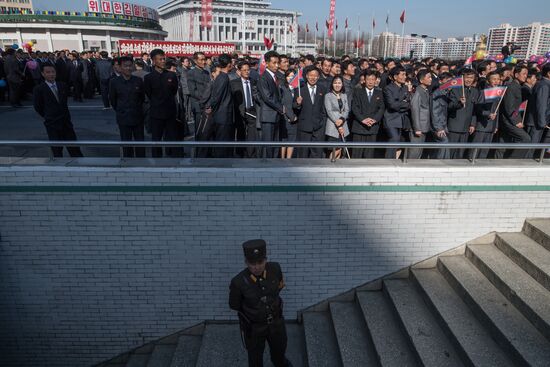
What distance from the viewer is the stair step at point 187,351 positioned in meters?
5.35

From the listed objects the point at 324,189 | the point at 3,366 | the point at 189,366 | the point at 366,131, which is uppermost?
the point at 366,131

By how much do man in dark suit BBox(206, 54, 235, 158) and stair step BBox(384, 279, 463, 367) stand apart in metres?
3.52

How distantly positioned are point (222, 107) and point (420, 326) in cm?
470

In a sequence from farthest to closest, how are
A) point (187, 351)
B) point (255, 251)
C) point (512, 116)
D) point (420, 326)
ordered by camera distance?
point (512, 116)
point (187, 351)
point (420, 326)
point (255, 251)

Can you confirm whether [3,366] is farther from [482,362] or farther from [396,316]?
[482,362]

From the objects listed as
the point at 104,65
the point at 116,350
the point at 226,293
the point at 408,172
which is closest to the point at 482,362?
the point at 408,172

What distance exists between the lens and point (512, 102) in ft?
23.6

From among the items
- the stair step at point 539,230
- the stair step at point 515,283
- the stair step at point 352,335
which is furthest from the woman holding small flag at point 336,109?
the stair step at point 539,230

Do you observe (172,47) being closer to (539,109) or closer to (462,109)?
(462,109)

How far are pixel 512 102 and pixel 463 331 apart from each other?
16.4ft

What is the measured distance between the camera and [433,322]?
4539mm

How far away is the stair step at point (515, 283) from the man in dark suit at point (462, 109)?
224 cm

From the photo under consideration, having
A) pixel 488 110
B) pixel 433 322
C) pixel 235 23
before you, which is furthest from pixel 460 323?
pixel 235 23

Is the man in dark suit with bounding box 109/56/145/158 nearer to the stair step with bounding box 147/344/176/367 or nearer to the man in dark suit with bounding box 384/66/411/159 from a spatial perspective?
the stair step with bounding box 147/344/176/367
